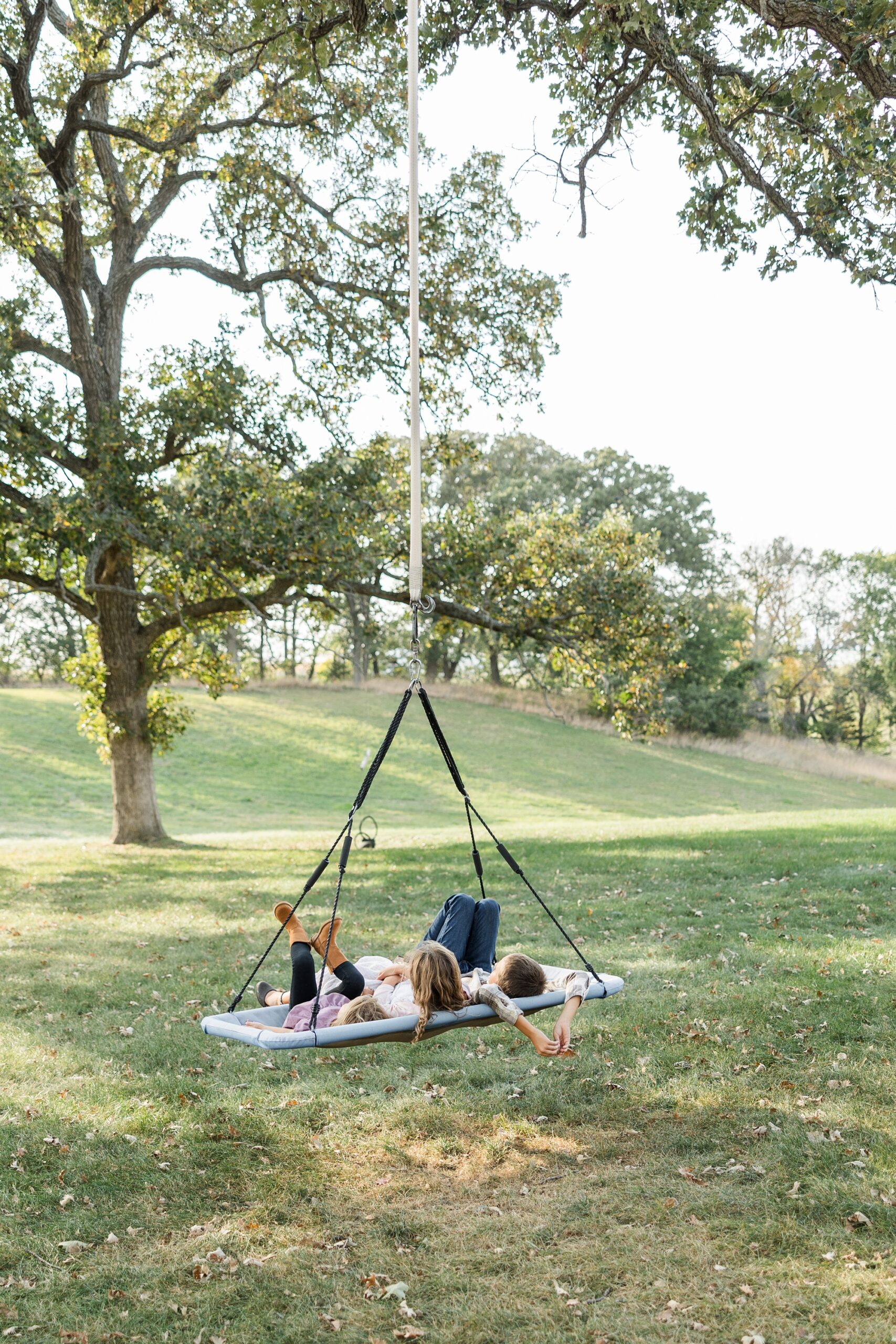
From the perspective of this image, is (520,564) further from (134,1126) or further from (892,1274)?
(892,1274)

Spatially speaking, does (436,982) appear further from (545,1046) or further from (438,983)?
(545,1046)

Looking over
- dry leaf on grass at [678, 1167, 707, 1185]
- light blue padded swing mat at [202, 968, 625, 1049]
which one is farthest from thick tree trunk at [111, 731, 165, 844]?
dry leaf on grass at [678, 1167, 707, 1185]

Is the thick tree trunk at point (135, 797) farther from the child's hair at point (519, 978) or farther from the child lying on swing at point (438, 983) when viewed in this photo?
the child's hair at point (519, 978)

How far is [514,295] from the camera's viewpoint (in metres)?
12.8

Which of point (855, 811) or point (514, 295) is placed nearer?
point (514, 295)

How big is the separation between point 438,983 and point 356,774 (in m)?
25.5

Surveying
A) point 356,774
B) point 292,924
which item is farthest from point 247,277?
point 356,774

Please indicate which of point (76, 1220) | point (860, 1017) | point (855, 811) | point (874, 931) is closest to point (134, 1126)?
point (76, 1220)

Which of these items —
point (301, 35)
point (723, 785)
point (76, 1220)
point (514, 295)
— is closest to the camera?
point (76, 1220)

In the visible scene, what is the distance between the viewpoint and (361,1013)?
4.52 m

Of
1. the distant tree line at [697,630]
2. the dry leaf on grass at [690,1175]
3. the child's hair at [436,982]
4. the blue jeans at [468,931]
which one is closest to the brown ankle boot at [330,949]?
the blue jeans at [468,931]

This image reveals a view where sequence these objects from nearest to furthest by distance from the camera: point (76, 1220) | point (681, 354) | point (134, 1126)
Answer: point (76, 1220) → point (134, 1126) → point (681, 354)

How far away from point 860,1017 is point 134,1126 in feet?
12.7

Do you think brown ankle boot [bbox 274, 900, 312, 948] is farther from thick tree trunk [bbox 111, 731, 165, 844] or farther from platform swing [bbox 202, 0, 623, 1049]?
thick tree trunk [bbox 111, 731, 165, 844]
